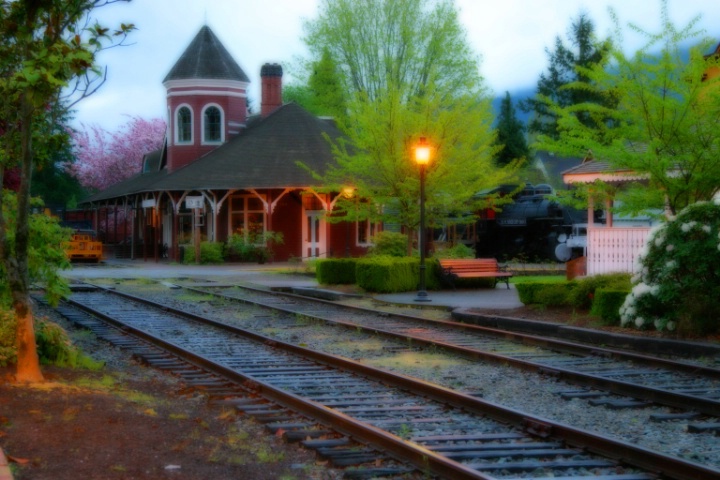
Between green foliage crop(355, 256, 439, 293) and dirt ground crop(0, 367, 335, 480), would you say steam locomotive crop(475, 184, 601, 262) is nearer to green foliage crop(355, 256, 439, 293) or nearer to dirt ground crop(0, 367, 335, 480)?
green foliage crop(355, 256, 439, 293)

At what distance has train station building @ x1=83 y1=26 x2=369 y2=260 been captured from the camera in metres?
43.6

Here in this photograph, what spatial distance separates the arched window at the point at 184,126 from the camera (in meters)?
48.7

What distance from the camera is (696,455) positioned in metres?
7.43

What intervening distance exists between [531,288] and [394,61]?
36.9 meters

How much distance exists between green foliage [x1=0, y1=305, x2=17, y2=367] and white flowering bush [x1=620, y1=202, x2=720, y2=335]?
8.95 meters

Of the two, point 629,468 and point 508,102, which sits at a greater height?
point 508,102

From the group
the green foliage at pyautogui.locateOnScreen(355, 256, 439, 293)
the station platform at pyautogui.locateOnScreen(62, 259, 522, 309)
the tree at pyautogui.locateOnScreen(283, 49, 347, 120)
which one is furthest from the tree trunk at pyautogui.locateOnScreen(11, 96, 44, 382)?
the tree at pyautogui.locateOnScreen(283, 49, 347, 120)

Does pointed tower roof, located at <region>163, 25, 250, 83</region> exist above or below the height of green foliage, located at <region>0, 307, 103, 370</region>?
above

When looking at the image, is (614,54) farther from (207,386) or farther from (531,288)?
(207,386)

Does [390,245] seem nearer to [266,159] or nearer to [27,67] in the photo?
[266,159]

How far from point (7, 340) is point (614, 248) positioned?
46.6 feet

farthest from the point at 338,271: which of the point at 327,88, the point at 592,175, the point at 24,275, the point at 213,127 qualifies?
the point at 327,88

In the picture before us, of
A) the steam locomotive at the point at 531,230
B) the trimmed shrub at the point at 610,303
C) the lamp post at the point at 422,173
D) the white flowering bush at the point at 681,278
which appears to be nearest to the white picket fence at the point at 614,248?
the lamp post at the point at 422,173

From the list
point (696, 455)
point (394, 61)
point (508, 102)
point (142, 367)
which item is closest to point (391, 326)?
point (142, 367)
